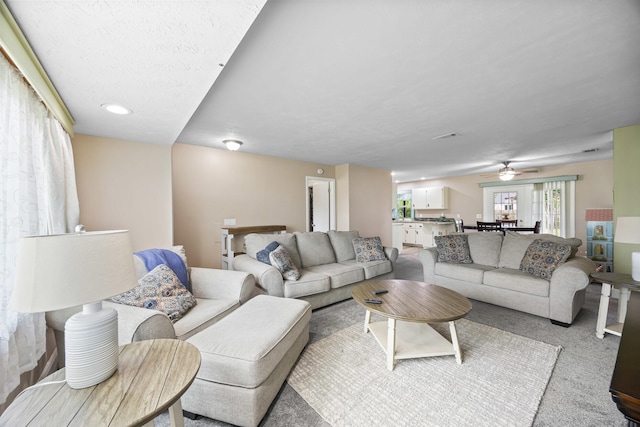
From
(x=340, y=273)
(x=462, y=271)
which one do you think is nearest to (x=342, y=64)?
(x=340, y=273)

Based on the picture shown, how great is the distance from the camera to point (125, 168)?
294 cm

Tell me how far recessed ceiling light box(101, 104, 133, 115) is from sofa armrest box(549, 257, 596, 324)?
452cm

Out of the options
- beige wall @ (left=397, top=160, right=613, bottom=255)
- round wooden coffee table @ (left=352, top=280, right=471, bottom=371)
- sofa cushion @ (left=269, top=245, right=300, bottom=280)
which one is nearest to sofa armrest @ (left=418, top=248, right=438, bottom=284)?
round wooden coffee table @ (left=352, top=280, right=471, bottom=371)

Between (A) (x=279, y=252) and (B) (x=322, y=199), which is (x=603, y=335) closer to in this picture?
(A) (x=279, y=252)

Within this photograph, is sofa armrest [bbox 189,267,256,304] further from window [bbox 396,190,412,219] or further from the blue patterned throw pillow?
window [bbox 396,190,412,219]

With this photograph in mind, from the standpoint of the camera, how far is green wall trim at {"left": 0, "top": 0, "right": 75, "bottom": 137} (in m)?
1.07

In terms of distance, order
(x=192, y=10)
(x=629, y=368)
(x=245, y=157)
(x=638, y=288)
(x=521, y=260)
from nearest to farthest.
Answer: (x=629, y=368), (x=192, y=10), (x=638, y=288), (x=521, y=260), (x=245, y=157)

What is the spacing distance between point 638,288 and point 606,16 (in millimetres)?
2146

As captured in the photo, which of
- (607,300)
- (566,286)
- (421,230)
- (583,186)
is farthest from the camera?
(421,230)

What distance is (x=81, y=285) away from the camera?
0.83 m

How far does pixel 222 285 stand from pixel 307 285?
1.00m

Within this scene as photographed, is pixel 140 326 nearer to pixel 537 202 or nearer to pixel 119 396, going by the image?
pixel 119 396

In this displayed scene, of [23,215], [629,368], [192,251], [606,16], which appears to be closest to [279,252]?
[192,251]

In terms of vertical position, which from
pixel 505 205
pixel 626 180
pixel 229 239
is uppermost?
pixel 626 180
